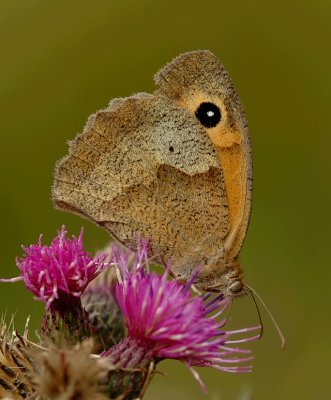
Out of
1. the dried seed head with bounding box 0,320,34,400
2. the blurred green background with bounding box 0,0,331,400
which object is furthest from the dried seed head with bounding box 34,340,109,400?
the blurred green background with bounding box 0,0,331,400

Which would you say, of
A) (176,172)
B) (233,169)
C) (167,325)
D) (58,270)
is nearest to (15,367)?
(58,270)

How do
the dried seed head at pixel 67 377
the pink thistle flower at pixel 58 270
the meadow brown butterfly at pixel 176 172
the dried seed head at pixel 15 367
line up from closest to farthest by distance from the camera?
1. the dried seed head at pixel 67 377
2. the dried seed head at pixel 15 367
3. the pink thistle flower at pixel 58 270
4. the meadow brown butterfly at pixel 176 172

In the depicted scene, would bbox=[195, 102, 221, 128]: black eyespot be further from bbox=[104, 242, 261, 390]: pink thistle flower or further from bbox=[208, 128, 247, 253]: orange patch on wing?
bbox=[104, 242, 261, 390]: pink thistle flower

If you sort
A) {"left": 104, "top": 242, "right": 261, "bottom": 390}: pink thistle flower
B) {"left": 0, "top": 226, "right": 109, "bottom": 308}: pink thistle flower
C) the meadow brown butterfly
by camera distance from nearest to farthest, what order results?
{"left": 104, "top": 242, "right": 261, "bottom": 390}: pink thistle flower, {"left": 0, "top": 226, "right": 109, "bottom": 308}: pink thistle flower, the meadow brown butterfly

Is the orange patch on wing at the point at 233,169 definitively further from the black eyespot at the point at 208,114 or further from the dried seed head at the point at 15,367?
the dried seed head at the point at 15,367

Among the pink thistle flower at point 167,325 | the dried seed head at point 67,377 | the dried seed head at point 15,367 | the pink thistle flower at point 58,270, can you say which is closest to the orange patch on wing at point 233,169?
the pink thistle flower at point 167,325

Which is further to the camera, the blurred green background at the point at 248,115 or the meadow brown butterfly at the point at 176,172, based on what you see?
the blurred green background at the point at 248,115
